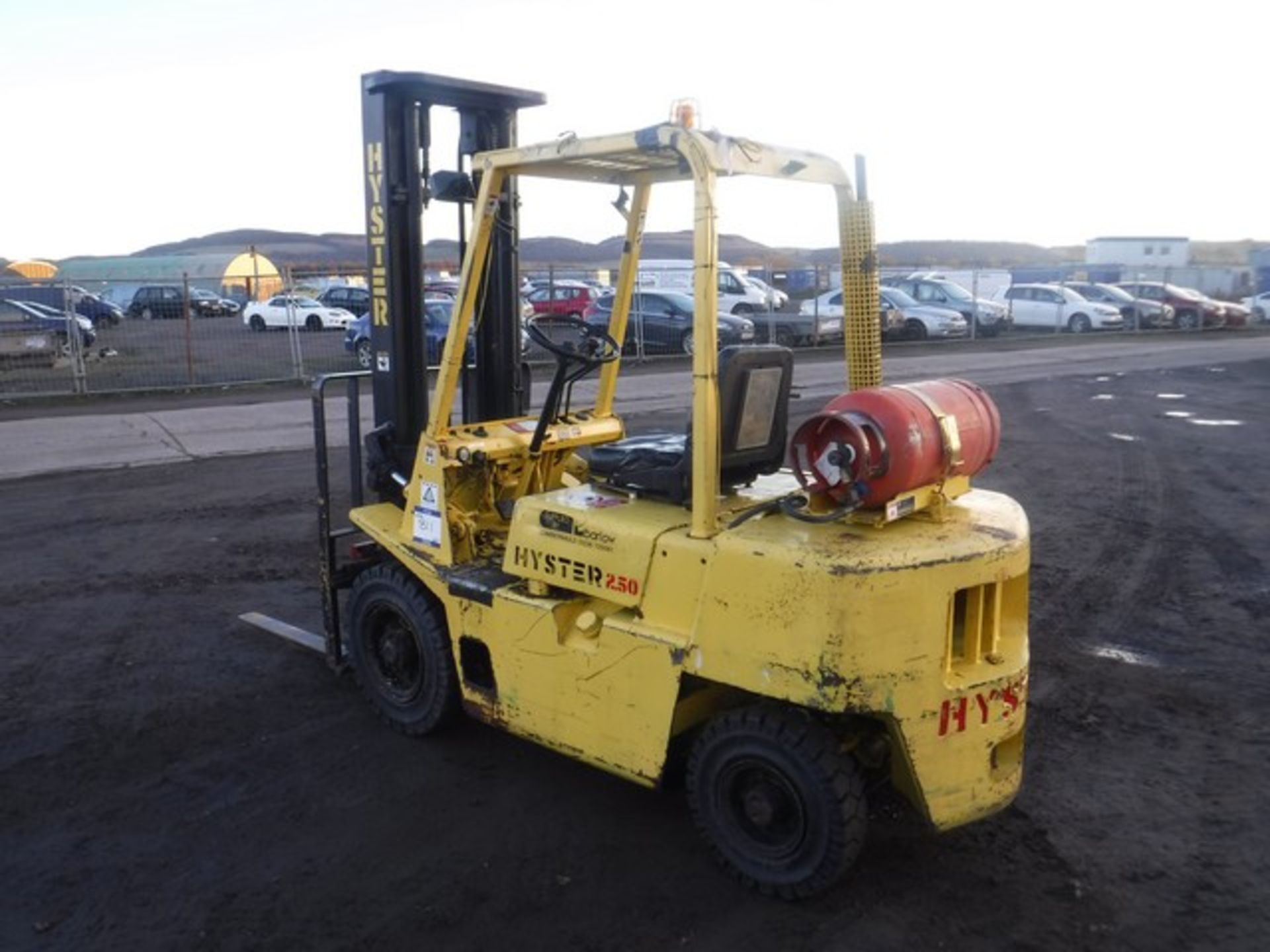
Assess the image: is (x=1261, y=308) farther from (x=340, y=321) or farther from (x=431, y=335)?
(x=431, y=335)

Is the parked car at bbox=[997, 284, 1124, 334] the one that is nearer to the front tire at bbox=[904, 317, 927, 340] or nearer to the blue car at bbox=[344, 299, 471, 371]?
the front tire at bbox=[904, 317, 927, 340]

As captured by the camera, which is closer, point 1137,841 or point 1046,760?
point 1137,841

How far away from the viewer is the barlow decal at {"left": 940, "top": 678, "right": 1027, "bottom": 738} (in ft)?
12.8

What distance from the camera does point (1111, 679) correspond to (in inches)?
245

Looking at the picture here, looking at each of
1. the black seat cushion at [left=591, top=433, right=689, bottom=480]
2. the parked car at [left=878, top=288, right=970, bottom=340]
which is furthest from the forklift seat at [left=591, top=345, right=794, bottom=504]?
the parked car at [left=878, top=288, right=970, bottom=340]

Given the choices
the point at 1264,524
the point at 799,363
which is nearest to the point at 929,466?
the point at 1264,524

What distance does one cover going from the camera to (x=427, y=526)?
5.16 m

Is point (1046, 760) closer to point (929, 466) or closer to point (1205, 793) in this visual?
point (1205, 793)

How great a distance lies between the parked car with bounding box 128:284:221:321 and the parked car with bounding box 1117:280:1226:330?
2684 centimetres

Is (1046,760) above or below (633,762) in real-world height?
below

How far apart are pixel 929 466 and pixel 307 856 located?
2704mm

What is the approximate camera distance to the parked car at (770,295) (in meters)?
28.4

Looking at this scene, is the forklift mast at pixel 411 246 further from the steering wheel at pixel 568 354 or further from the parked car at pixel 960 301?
the parked car at pixel 960 301

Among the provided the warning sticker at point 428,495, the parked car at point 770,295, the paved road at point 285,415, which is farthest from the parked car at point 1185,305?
the warning sticker at point 428,495
